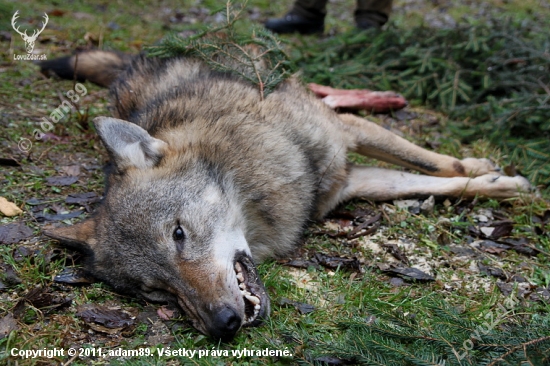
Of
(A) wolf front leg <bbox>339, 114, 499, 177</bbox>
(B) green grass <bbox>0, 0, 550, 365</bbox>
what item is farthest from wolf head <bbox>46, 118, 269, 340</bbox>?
(A) wolf front leg <bbox>339, 114, 499, 177</bbox>

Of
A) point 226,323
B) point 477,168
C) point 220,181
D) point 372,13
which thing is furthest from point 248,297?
point 372,13

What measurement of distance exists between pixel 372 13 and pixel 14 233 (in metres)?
4.98

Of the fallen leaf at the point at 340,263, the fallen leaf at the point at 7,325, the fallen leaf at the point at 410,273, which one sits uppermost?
the fallen leaf at the point at 7,325

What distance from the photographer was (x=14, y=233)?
3.41 metres

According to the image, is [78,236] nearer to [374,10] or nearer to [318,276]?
[318,276]

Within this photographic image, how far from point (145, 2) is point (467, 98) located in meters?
5.55

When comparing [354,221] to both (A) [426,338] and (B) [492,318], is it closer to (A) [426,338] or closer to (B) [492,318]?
(B) [492,318]

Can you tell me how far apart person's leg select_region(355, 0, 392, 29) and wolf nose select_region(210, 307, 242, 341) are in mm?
4873

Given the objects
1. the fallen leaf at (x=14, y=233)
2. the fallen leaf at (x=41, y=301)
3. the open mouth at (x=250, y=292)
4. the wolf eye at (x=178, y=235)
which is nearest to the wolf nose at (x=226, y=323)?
the open mouth at (x=250, y=292)

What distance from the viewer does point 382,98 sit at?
526 centimetres

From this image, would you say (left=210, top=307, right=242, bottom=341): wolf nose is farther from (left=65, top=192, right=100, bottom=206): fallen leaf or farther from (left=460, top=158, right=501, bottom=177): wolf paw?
(left=460, top=158, right=501, bottom=177): wolf paw

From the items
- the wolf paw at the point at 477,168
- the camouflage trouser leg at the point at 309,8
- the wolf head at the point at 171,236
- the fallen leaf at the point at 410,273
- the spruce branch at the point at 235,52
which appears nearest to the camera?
the wolf head at the point at 171,236

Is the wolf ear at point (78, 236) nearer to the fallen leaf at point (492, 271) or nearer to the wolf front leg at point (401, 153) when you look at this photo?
the wolf front leg at point (401, 153)

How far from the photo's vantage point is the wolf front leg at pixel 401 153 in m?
4.12
